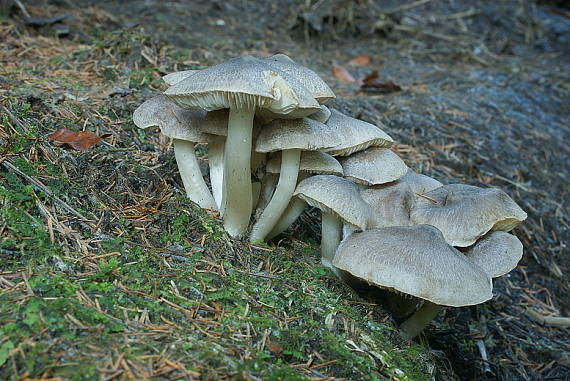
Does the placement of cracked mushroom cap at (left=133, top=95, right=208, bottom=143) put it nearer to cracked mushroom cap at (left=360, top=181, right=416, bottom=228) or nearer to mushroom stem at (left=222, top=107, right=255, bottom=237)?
mushroom stem at (left=222, top=107, right=255, bottom=237)

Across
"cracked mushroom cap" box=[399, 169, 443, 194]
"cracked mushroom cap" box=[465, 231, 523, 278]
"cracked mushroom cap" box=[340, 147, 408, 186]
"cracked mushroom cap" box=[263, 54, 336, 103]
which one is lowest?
"cracked mushroom cap" box=[465, 231, 523, 278]

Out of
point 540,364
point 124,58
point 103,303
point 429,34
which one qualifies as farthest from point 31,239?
point 429,34

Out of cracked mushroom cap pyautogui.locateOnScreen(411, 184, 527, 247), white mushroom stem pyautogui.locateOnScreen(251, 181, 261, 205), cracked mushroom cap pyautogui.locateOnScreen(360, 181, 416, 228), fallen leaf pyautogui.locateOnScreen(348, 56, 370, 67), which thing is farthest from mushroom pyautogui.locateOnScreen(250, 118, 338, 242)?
fallen leaf pyautogui.locateOnScreen(348, 56, 370, 67)

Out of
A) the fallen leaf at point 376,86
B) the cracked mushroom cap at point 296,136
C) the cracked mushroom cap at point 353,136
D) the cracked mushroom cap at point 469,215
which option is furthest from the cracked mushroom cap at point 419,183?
the fallen leaf at point 376,86

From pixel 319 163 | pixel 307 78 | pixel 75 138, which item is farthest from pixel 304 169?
pixel 75 138

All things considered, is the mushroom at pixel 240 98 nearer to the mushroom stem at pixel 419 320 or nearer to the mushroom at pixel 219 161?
the mushroom at pixel 219 161

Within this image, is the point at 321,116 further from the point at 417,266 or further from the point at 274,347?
the point at 274,347

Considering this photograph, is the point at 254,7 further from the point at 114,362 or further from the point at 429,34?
the point at 114,362

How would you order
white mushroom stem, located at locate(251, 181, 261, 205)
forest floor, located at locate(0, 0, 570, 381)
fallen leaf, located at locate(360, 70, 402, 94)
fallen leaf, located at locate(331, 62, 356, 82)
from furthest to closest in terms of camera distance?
fallen leaf, located at locate(331, 62, 356, 82) → fallen leaf, located at locate(360, 70, 402, 94) → white mushroom stem, located at locate(251, 181, 261, 205) → forest floor, located at locate(0, 0, 570, 381)
